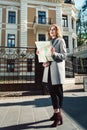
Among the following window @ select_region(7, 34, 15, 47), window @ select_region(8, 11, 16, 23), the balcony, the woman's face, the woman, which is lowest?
the woman

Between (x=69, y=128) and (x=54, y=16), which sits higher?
(x=54, y=16)

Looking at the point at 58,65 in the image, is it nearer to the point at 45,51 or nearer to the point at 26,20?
the point at 45,51

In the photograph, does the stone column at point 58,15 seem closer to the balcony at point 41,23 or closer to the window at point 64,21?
the balcony at point 41,23

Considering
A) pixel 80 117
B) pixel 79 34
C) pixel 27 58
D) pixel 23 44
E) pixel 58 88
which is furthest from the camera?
pixel 79 34

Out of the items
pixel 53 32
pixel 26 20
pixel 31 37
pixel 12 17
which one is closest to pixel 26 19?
pixel 26 20

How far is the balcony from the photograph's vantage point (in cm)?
2477

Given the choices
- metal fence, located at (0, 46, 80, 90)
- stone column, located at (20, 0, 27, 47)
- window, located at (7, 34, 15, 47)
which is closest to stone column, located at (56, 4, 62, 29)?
stone column, located at (20, 0, 27, 47)

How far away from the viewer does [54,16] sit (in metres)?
25.9

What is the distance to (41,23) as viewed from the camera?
82.3 ft

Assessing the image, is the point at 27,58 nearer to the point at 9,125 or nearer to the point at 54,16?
the point at 9,125

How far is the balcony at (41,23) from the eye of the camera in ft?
81.3

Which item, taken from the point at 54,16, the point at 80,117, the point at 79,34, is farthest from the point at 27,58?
the point at 79,34

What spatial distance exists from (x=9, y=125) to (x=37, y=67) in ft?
16.8

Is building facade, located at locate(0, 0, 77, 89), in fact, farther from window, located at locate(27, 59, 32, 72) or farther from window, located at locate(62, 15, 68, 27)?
window, located at locate(27, 59, 32, 72)
